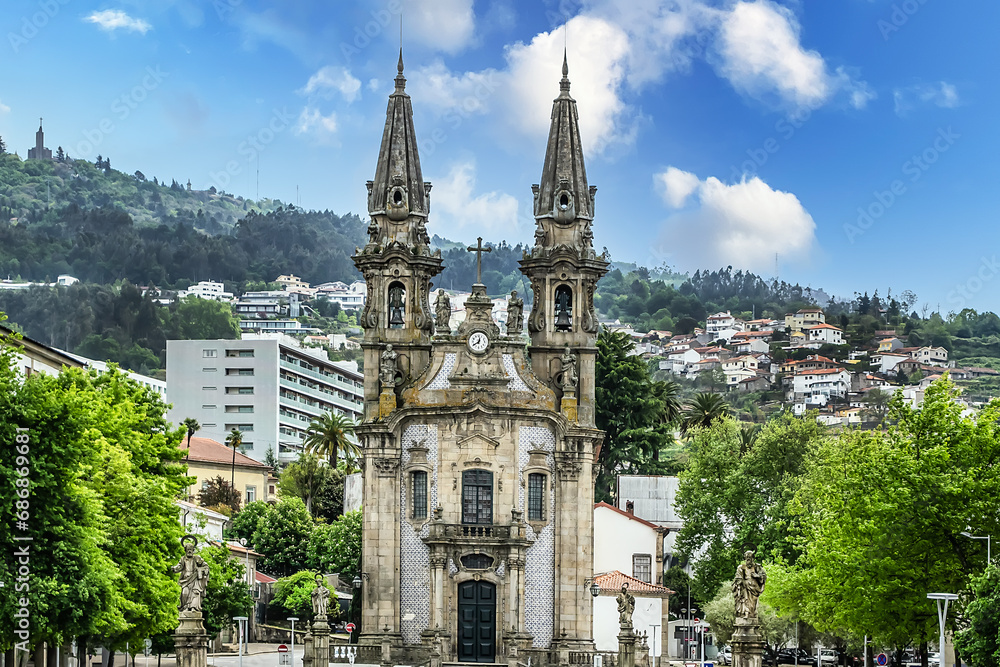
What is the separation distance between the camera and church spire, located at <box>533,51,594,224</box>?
8181 cm

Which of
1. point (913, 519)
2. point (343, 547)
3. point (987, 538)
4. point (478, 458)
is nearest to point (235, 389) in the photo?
point (343, 547)

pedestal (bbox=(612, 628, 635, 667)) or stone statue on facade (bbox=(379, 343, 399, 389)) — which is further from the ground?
stone statue on facade (bbox=(379, 343, 399, 389))

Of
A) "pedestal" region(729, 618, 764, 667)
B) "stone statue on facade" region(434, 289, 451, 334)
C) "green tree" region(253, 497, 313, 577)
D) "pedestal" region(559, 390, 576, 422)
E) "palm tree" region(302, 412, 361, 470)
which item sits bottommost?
"pedestal" region(729, 618, 764, 667)

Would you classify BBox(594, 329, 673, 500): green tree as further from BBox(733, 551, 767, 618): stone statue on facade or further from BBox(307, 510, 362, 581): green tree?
BBox(733, 551, 767, 618): stone statue on facade

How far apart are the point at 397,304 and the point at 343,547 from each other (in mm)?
29637

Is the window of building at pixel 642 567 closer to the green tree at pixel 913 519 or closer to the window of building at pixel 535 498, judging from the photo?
the window of building at pixel 535 498

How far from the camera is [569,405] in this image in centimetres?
7919

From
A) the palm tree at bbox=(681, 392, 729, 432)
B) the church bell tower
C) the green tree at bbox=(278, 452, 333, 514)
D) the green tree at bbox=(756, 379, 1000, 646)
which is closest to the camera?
the green tree at bbox=(756, 379, 1000, 646)

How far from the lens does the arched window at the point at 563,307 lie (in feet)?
266

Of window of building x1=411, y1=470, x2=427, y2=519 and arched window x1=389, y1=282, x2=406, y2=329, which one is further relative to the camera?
arched window x1=389, y1=282, x2=406, y2=329

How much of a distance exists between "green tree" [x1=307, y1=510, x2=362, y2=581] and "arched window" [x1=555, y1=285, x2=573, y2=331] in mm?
29792

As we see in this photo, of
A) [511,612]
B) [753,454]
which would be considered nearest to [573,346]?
[511,612]

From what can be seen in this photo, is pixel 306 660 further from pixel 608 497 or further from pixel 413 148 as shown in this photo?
pixel 608 497

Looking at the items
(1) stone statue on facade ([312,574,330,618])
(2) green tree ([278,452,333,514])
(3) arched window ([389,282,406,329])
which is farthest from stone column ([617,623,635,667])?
(2) green tree ([278,452,333,514])
